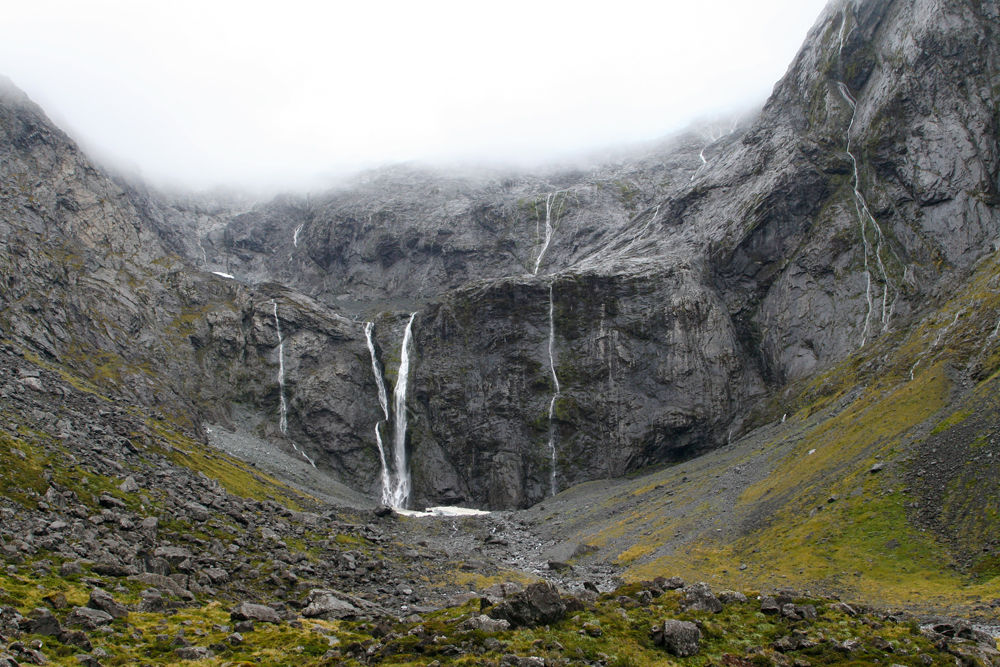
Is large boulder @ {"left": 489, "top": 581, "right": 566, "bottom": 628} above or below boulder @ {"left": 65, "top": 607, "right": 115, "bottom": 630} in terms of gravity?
below

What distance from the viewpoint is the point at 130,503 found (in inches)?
1142

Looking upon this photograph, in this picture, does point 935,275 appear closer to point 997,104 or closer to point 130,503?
point 997,104

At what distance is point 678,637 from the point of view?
55.1ft

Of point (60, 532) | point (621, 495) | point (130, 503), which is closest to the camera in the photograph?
point (60, 532)

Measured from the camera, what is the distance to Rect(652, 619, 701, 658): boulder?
16.5m

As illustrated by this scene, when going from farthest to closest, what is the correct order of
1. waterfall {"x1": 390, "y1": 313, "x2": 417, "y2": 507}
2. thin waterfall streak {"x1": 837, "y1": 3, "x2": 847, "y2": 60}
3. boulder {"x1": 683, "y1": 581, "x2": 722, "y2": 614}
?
thin waterfall streak {"x1": 837, "y1": 3, "x2": 847, "y2": 60} < waterfall {"x1": 390, "y1": 313, "x2": 417, "y2": 507} < boulder {"x1": 683, "y1": 581, "x2": 722, "y2": 614}

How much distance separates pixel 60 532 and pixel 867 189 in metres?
97.2

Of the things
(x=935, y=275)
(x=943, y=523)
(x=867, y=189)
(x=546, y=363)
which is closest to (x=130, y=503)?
(x=943, y=523)

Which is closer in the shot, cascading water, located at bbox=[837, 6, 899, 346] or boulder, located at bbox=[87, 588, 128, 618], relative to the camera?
boulder, located at bbox=[87, 588, 128, 618]

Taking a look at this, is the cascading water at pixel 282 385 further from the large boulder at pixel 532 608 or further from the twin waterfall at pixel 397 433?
the large boulder at pixel 532 608

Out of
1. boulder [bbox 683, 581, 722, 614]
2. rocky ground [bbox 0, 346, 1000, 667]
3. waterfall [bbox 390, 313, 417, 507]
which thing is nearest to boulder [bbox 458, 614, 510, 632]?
rocky ground [bbox 0, 346, 1000, 667]

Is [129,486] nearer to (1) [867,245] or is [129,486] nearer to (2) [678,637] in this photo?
(2) [678,637]

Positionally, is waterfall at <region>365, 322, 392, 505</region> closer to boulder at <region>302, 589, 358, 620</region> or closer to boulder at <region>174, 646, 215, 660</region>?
boulder at <region>302, 589, 358, 620</region>

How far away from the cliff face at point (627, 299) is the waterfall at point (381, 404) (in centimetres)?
120
